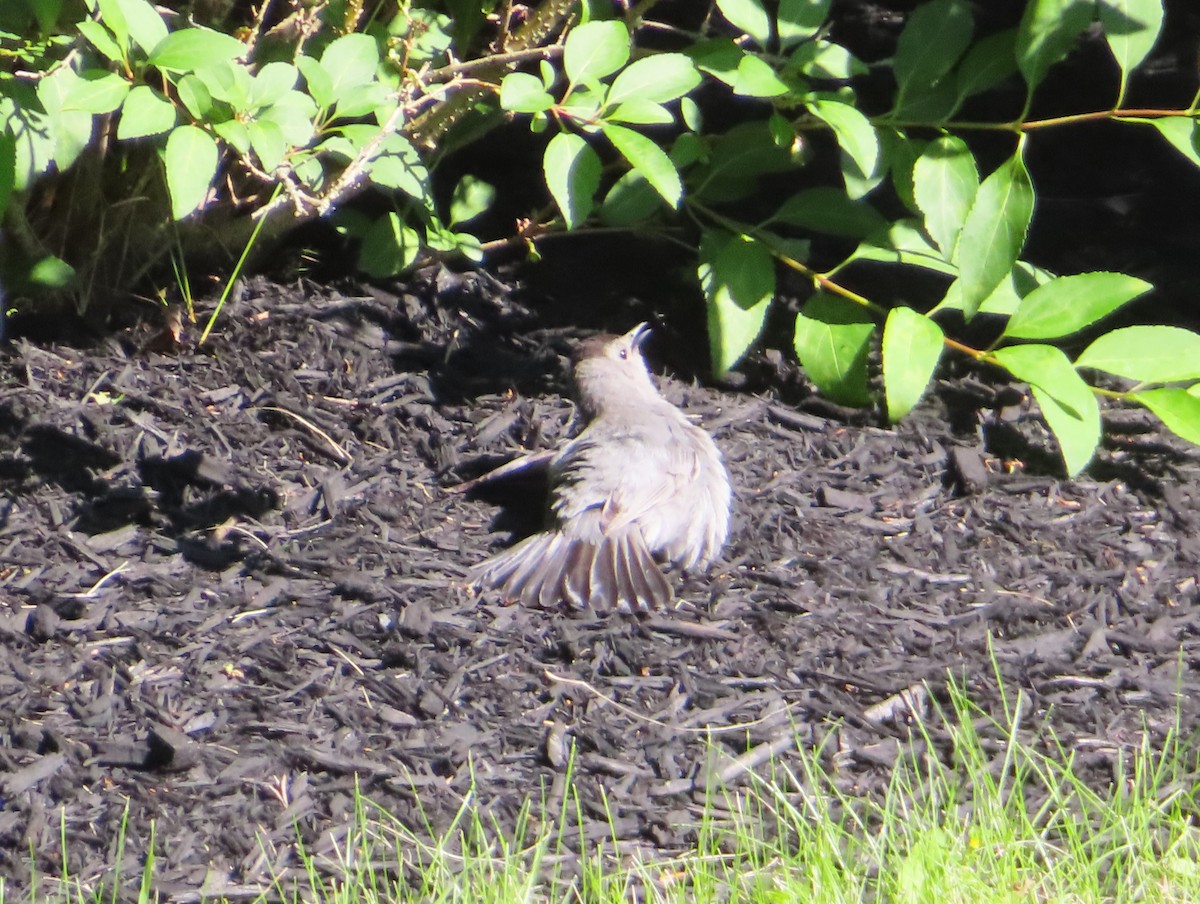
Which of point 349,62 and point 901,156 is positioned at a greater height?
point 349,62

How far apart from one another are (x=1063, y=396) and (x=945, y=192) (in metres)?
0.70

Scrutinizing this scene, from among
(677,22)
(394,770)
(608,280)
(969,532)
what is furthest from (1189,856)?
(677,22)

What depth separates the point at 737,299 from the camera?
14.8ft

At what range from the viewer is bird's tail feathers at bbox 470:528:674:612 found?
3854 millimetres

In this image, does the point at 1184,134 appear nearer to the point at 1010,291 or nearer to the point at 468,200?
the point at 1010,291

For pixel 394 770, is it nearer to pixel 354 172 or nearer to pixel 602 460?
pixel 602 460

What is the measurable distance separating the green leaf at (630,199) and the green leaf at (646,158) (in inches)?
43.1

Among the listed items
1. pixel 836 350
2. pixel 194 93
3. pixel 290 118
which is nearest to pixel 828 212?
pixel 836 350

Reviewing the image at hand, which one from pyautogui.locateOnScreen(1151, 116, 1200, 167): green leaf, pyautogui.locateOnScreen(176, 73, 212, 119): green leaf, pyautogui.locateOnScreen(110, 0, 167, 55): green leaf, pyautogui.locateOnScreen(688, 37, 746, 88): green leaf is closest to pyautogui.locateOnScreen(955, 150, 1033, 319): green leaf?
pyautogui.locateOnScreen(1151, 116, 1200, 167): green leaf

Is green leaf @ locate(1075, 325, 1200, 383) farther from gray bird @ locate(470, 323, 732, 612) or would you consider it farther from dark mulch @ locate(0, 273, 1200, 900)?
gray bird @ locate(470, 323, 732, 612)

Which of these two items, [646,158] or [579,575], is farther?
[579,575]

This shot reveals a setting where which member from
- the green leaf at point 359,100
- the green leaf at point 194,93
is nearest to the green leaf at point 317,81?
the green leaf at point 359,100

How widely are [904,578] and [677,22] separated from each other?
2651mm

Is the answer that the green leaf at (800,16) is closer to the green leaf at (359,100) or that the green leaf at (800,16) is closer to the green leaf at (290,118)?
the green leaf at (359,100)
